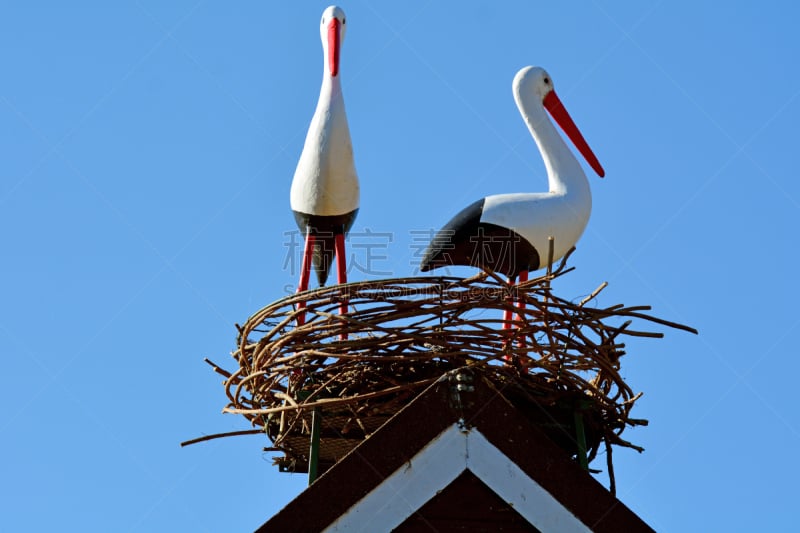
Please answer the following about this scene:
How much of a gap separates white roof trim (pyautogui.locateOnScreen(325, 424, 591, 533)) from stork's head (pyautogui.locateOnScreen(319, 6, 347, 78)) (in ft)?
13.2

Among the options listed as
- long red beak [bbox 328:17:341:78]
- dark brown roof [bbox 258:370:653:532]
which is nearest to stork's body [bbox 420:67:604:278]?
long red beak [bbox 328:17:341:78]

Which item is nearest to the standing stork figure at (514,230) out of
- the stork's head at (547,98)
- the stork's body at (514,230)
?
the stork's body at (514,230)

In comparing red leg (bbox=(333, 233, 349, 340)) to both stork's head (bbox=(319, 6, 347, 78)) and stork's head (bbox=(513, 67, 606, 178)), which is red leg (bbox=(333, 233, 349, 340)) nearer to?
stork's head (bbox=(319, 6, 347, 78))

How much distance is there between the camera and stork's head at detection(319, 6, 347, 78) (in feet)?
27.0

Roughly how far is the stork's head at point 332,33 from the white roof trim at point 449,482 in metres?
4.03

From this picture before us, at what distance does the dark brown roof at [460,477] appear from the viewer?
15.0ft

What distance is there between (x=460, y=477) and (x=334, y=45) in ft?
14.2

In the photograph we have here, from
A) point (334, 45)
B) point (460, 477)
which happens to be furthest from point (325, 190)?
point (460, 477)

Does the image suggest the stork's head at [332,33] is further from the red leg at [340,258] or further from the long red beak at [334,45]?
the red leg at [340,258]

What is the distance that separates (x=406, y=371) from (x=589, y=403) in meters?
0.92

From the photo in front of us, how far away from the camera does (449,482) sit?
467cm

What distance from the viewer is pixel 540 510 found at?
4.61m

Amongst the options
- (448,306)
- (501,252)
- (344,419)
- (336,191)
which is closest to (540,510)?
(448,306)

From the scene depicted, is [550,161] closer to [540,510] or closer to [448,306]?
[448,306]
